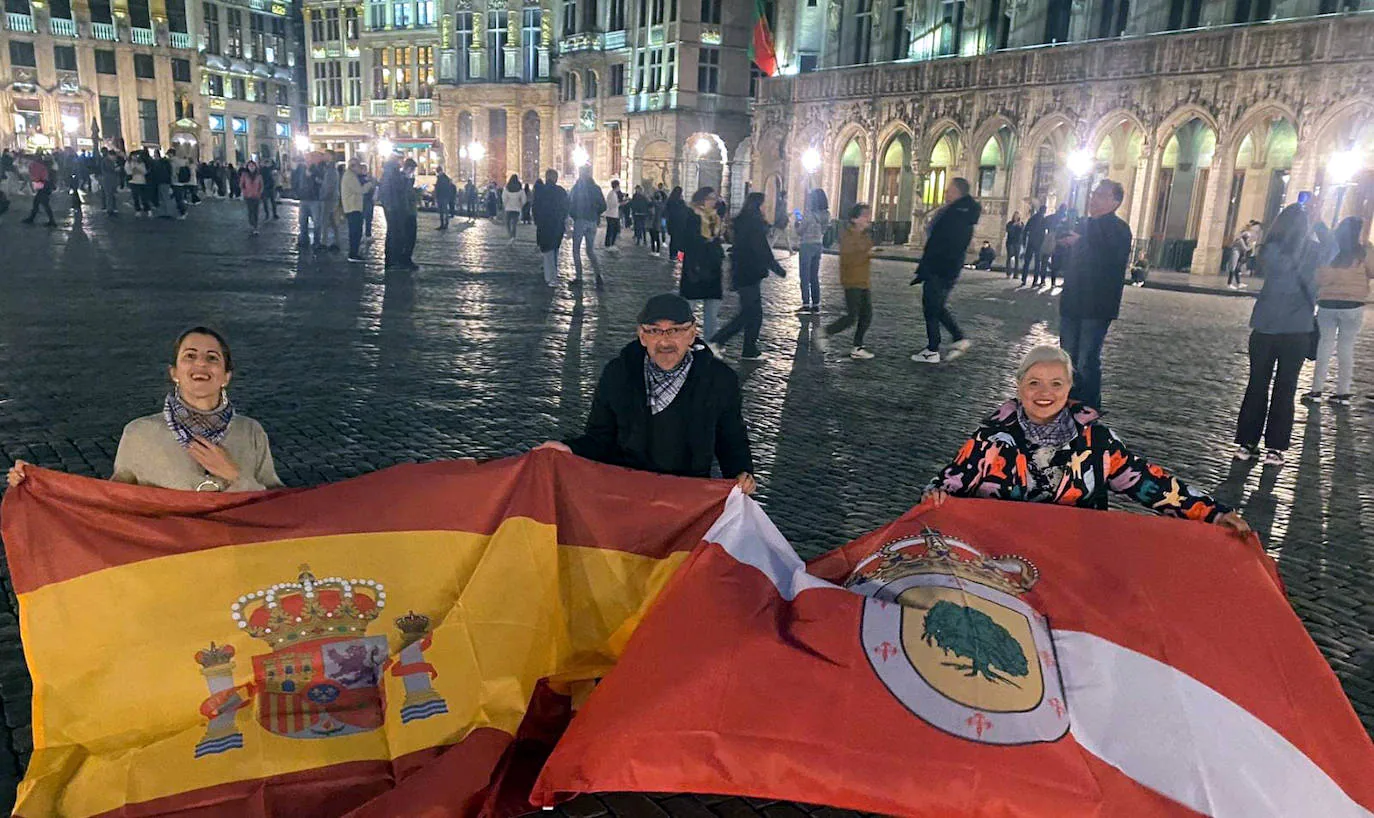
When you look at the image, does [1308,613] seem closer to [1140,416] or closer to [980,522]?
[980,522]

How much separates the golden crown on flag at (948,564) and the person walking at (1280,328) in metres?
4.99

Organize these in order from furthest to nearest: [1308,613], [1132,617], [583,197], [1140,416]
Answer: [583,197]
[1140,416]
[1308,613]
[1132,617]

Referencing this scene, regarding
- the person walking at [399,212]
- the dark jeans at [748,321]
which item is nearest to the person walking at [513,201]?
the person walking at [399,212]

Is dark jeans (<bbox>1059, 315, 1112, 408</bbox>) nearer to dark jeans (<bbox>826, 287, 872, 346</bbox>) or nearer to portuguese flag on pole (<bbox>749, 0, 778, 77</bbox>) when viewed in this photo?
dark jeans (<bbox>826, 287, 872, 346</bbox>)

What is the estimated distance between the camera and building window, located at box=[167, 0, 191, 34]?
63.9 meters

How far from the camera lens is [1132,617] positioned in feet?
10.6

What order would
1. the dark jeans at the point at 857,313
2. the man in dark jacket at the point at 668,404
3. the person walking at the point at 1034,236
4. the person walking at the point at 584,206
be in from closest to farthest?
the man in dark jacket at the point at 668,404 → the dark jeans at the point at 857,313 → the person walking at the point at 584,206 → the person walking at the point at 1034,236

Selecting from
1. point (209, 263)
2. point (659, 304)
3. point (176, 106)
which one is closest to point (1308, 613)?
point (659, 304)

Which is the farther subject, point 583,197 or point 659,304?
point 583,197

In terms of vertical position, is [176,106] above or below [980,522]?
above

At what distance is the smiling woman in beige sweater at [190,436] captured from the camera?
11.3ft

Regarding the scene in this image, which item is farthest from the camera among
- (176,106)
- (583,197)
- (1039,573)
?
(176,106)

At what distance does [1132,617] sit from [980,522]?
0.64 meters

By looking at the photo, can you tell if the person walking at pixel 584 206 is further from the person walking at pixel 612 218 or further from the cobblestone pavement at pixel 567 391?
the person walking at pixel 612 218
